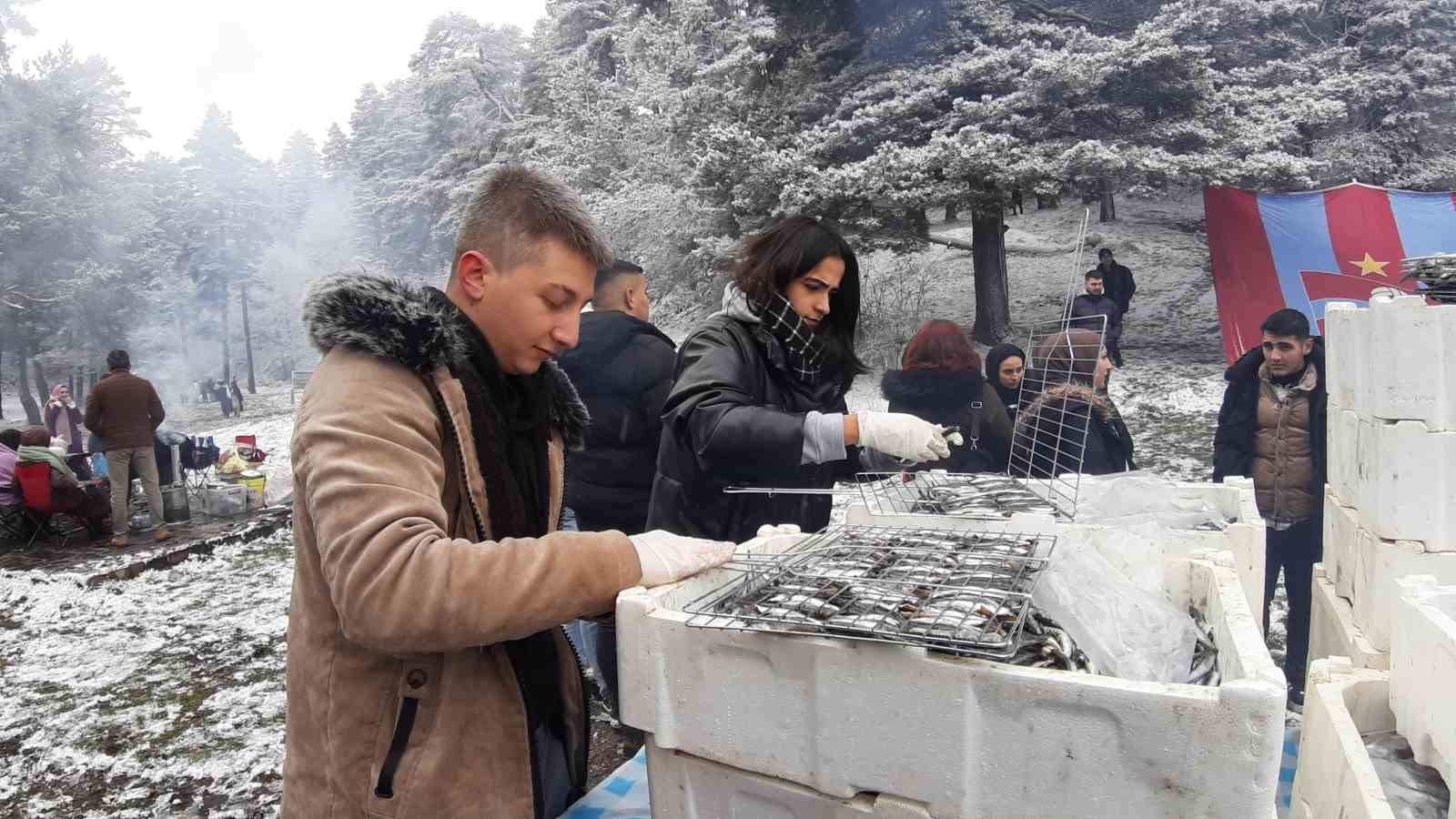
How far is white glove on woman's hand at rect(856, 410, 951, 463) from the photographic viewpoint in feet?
7.75

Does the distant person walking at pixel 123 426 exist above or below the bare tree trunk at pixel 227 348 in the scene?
below

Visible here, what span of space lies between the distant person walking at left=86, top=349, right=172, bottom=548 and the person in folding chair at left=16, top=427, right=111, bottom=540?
0.23 metres

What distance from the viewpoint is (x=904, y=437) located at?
2.38 meters

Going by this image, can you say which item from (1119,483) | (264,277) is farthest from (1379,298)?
(264,277)

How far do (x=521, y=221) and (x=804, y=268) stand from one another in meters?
1.35

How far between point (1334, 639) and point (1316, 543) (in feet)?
6.26

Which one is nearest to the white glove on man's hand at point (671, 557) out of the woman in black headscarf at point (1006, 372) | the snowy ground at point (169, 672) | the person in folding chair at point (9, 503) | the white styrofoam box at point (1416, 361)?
the white styrofoam box at point (1416, 361)

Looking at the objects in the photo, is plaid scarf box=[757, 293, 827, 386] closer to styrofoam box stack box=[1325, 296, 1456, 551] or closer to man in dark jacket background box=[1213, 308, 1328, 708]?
styrofoam box stack box=[1325, 296, 1456, 551]

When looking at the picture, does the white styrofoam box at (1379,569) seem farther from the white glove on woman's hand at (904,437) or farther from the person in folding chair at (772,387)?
the person in folding chair at (772,387)

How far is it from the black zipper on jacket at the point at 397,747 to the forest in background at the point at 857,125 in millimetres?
5633

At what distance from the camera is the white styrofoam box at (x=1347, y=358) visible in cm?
270

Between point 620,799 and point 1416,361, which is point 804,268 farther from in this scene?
point 1416,361

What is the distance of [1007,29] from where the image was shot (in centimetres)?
1148

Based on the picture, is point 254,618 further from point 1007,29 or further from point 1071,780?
point 1007,29
